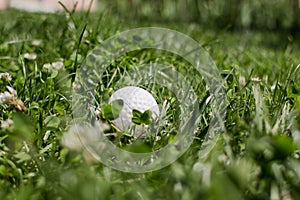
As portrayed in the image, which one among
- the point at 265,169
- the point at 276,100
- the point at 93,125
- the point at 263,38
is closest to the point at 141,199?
the point at 265,169

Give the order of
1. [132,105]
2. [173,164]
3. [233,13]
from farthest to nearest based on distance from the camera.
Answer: [233,13], [132,105], [173,164]

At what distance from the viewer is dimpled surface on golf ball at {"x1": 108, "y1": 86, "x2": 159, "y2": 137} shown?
1.48 m

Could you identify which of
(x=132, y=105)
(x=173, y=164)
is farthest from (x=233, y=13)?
(x=173, y=164)

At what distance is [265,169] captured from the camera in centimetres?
105

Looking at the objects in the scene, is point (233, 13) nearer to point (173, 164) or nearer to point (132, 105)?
point (132, 105)

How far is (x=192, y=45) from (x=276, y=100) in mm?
1109

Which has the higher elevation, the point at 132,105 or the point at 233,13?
the point at 132,105

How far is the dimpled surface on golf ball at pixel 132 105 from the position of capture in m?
1.48

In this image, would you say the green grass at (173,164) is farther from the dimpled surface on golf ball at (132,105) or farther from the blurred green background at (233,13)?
the blurred green background at (233,13)

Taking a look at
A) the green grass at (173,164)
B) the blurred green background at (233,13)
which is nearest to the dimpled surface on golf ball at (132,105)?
the green grass at (173,164)

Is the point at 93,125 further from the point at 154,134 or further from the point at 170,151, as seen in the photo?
the point at 170,151

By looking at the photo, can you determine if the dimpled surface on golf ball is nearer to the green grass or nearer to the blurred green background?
the green grass

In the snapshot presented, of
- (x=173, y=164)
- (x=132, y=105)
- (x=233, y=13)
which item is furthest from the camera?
(x=233, y=13)

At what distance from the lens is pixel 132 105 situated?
1512 mm
